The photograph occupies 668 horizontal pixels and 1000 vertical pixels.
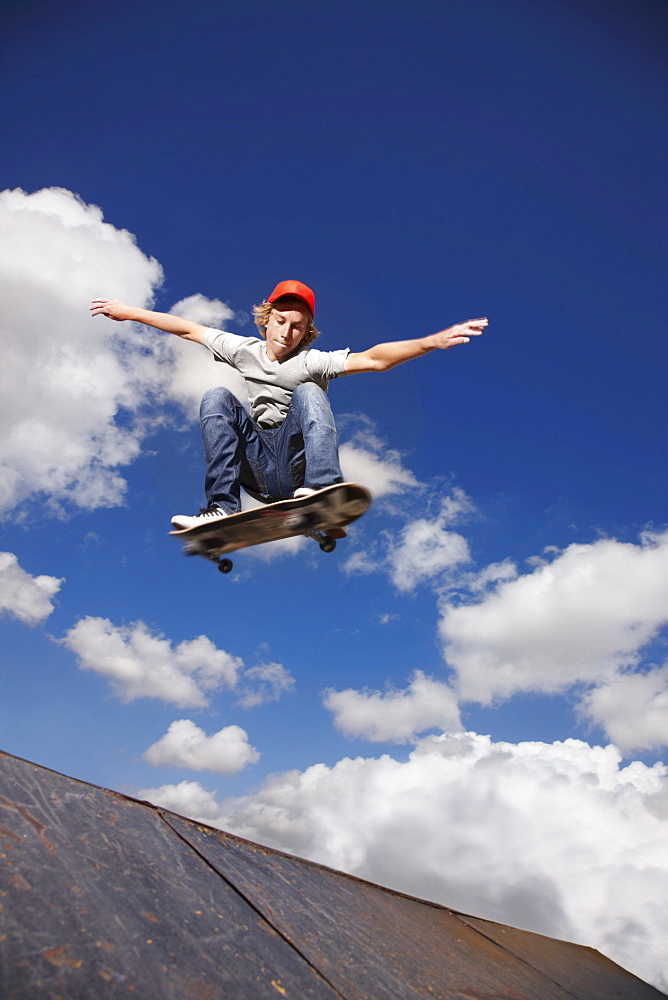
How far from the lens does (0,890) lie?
2395mm

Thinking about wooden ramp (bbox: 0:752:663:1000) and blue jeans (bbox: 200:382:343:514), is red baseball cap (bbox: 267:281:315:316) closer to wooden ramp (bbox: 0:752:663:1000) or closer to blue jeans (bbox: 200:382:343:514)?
blue jeans (bbox: 200:382:343:514)

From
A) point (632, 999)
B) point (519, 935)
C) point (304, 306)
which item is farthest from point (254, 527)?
point (632, 999)

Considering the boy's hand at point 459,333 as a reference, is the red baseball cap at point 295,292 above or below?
above

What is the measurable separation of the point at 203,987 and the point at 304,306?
4415 mm

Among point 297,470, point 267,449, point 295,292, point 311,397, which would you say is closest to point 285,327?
point 295,292

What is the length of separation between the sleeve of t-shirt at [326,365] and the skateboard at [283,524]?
1.18 meters

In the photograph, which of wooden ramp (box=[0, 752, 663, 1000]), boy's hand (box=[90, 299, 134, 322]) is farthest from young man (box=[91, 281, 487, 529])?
wooden ramp (box=[0, 752, 663, 1000])

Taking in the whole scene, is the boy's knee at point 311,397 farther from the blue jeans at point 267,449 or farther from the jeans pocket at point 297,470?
the jeans pocket at point 297,470

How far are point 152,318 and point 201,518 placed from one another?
6.75 feet

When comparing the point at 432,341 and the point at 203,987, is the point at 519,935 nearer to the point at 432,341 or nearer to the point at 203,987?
the point at 203,987

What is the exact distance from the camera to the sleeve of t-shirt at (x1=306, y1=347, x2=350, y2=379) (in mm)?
5242

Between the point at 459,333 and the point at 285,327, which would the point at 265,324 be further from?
the point at 459,333

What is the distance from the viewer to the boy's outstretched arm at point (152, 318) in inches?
221

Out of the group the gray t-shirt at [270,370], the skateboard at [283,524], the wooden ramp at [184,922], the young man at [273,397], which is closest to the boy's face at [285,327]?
the young man at [273,397]
